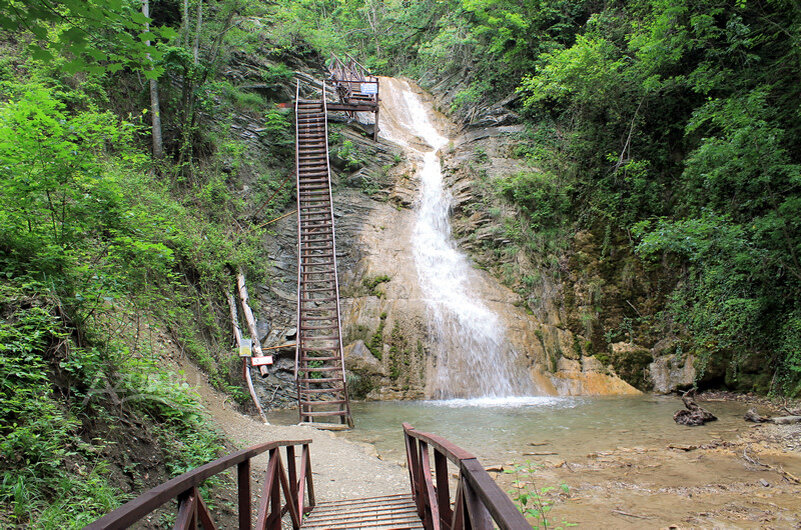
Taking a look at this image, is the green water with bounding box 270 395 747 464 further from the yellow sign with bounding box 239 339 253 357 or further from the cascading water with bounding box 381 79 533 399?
the yellow sign with bounding box 239 339 253 357

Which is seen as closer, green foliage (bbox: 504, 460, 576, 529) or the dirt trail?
green foliage (bbox: 504, 460, 576, 529)

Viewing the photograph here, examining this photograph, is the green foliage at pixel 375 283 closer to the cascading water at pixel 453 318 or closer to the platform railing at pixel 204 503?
the cascading water at pixel 453 318

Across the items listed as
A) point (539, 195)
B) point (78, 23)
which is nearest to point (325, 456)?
point (78, 23)

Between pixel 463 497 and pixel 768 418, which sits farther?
pixel 768 418

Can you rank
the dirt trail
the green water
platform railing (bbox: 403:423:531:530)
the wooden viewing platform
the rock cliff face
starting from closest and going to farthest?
1. platform railing (bbox: 403:423:531:530)
2. the dirt trail
3. the green water
4. the rock cliff face
5. the wooden viewing platform

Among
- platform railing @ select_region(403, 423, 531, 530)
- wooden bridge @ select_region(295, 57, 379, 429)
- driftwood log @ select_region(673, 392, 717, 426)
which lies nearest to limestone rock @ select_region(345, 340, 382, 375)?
wooden bridge @ select_region(295, 57, 379, 429)

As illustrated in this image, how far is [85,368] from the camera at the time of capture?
332 cm

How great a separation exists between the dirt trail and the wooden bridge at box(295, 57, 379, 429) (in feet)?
4.40

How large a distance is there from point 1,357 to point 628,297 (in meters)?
12.0

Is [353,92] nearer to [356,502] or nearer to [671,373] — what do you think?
[671,373]

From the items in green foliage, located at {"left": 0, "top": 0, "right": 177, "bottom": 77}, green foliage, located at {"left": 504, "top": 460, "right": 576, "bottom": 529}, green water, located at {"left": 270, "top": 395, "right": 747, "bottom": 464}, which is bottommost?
green water, located at {"left": 270, "top": 395, "right": 747, "bottom": 464}

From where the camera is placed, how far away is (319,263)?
11383mm

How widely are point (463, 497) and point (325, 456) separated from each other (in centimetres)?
453

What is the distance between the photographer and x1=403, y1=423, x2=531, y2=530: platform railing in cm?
133
